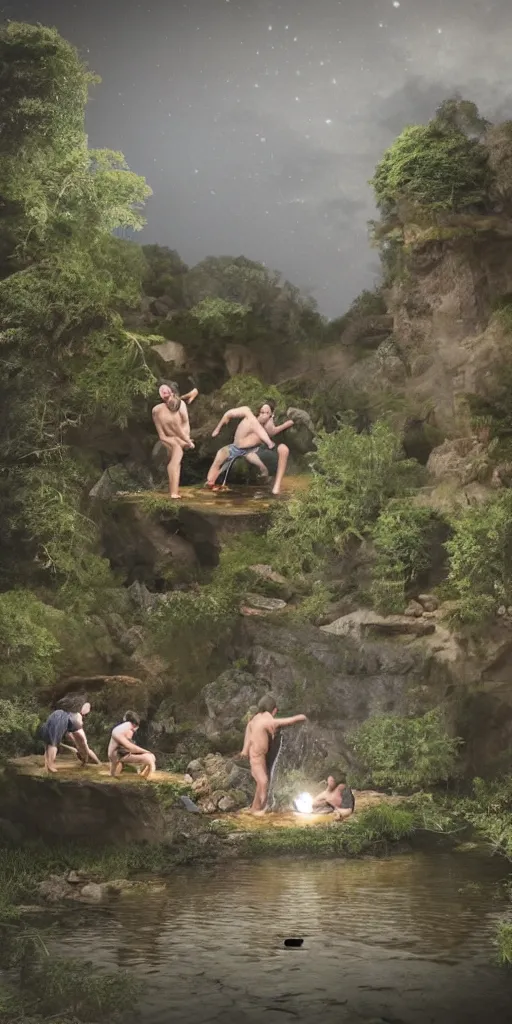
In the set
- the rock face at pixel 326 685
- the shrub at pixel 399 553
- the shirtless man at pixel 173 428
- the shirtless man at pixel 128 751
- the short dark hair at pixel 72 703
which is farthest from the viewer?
the shirtless man at pixel 173 428

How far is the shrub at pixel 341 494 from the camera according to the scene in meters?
16.0

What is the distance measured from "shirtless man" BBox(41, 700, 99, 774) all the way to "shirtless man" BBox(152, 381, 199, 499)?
5.08 metres

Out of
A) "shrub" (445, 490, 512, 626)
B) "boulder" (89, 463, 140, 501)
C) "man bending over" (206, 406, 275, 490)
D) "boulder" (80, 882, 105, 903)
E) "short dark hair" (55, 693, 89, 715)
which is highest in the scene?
"man bending over" (206, 406, 275, 490)

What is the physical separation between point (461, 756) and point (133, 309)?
10.5 m

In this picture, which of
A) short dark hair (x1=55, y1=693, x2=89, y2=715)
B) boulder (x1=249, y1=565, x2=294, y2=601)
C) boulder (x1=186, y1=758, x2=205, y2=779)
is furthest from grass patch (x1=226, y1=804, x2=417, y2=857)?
boulder (x1=249, y1=565, x2=294, y2=601)

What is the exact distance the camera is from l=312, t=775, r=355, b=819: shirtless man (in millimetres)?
12578

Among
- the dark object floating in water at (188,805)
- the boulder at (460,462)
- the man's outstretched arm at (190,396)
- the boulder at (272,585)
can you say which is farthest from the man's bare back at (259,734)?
the man's outstretched arm at (190,396)

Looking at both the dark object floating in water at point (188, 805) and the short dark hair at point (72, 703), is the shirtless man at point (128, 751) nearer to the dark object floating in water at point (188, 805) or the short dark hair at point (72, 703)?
the dark object floating in water at point (188, 805)

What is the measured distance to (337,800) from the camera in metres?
12.7

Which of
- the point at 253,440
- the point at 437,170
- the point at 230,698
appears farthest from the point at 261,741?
the point at 437,170

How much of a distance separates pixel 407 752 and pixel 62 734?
14.5 ft

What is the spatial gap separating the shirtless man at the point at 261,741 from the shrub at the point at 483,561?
2.92 meters

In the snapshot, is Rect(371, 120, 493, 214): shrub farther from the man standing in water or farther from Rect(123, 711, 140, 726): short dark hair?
Rect(123, 711, 140, 726): short dark hair

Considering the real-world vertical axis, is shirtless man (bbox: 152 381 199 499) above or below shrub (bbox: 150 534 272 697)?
above
